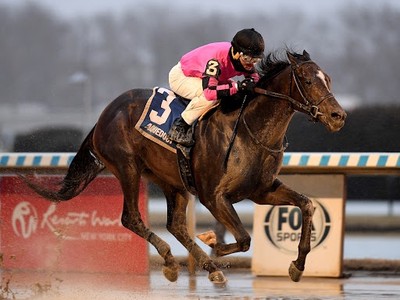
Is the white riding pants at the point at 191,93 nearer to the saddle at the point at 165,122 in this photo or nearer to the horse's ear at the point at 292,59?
the saddle at the point at 165,122

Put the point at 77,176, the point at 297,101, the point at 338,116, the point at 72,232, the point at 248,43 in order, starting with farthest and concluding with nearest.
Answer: the point at 72,232
the point at 77,176
the point at 248,43
the point at 297,101
the point at 338,116

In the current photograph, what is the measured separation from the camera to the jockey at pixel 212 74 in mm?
7602

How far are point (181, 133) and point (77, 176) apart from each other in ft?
4.33

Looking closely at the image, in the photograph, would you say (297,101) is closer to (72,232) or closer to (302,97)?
(302,97)

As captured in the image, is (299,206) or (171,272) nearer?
(299,206)

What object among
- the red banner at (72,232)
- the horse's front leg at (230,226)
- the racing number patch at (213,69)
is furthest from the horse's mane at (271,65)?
the red banner at (72,232)

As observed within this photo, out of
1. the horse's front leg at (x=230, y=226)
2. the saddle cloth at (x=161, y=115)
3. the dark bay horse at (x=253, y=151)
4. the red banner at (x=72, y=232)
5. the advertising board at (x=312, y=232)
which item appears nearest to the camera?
the dark bay horse at (x=253, y=151)

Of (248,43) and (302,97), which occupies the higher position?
(248,43)

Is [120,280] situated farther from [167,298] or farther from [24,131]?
[24,131]

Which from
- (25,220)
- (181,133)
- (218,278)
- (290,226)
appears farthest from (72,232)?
(218,278)

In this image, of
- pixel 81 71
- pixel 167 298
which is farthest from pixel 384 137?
pixel 81 71

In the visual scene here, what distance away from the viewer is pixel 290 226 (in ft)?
33.0

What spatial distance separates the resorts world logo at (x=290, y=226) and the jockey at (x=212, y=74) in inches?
92.4

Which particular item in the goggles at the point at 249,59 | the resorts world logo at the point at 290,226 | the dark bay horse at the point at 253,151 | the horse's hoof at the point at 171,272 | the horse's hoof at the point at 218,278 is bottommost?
the resorts world logo at the point at 290,226
